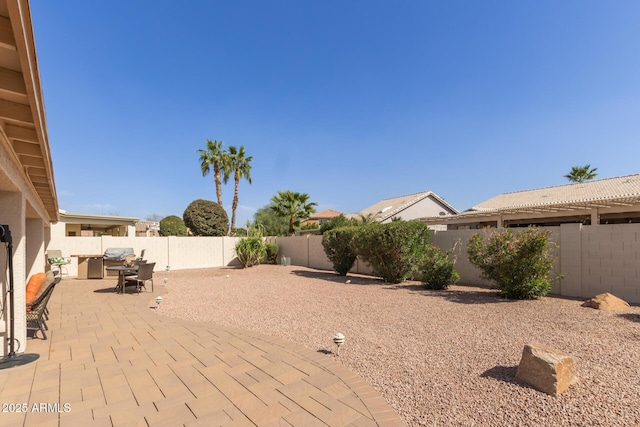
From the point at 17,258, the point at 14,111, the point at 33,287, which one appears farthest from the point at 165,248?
the point at 14,111

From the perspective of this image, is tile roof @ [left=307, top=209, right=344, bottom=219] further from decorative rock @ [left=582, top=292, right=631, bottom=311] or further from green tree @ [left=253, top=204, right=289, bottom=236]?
decorative rock @ [left=582, top=292, right=631, bottom=311]

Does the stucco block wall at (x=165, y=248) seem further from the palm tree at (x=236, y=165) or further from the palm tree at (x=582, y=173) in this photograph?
the palm tree at (x=582, y=173)

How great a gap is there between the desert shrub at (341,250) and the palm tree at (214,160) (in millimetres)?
17742

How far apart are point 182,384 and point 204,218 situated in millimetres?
24073

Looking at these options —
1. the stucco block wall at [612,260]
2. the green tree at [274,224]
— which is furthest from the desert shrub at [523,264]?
the green tree at [274,224]

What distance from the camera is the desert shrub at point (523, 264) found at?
7.73 metres

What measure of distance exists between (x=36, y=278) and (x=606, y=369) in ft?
29.8

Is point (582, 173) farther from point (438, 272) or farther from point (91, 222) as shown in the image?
point (91, 222)

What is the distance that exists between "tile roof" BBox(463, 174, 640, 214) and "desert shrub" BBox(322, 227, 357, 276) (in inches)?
408

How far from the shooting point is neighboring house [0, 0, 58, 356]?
1978 mm

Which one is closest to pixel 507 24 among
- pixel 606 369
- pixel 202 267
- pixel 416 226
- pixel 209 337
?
pixel 416 226

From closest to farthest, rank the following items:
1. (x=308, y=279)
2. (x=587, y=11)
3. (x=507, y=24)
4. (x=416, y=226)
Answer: (x=587, y=11), (x=507, y=24), (x=416, y=226), (x=308, y=279)

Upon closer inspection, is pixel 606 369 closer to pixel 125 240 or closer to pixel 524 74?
pixel 524 74

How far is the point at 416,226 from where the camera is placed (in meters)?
11.1
